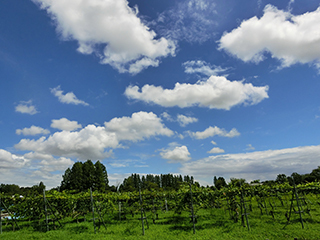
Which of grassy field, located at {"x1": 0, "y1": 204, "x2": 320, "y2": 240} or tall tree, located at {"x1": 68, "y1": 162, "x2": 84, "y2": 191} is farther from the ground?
tall tree, located at {"x1": 68, "y1": 162, "x2": 84, "y2": 191}

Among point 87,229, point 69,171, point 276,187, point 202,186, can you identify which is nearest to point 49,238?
point 87,229

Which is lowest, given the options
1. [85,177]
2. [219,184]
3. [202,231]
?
[202,231]

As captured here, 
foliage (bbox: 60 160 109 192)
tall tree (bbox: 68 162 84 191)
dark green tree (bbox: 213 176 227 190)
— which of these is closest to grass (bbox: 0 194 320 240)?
dark green tree (bbox: 213 176 227 190)

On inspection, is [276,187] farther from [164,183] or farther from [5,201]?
[164,183]

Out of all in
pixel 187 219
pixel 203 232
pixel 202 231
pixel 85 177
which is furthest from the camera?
pixel 85 177

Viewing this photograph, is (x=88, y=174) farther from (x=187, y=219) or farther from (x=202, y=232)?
(x=202, y=232)

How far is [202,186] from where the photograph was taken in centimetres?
1446

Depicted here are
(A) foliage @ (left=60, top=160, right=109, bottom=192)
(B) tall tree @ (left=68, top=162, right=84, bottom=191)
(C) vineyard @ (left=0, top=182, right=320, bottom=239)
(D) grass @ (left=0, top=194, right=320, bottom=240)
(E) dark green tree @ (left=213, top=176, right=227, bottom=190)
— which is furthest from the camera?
(B) tall tree @ (left=68, top=162, right=84, bottom=191)

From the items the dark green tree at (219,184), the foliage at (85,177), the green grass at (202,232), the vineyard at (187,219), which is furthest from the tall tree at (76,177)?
the vineyard at (187,219)

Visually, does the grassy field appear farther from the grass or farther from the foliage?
the foliage

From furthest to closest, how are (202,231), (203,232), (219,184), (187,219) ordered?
(219,184), (187,219), (202,231), (203,232)

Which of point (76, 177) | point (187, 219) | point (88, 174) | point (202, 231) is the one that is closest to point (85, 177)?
point (88, 174)

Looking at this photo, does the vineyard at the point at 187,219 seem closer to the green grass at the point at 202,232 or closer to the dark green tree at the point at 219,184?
the green grass at the point at 202,232

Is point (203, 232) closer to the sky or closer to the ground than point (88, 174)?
closer to the ground
